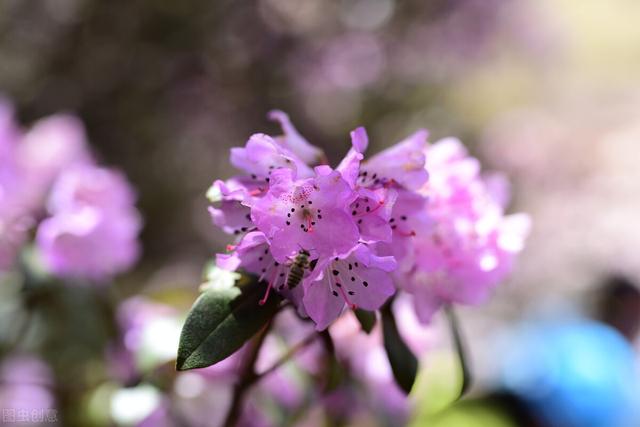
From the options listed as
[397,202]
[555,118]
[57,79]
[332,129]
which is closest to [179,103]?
[57,79]

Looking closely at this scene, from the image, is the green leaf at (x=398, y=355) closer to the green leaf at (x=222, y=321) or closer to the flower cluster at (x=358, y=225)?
the flower cluster at (x=358, y=225)

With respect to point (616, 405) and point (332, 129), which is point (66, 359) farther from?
point (616, 405)

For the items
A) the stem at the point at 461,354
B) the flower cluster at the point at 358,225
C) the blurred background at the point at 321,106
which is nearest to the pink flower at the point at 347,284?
the flower cluster at the point at 358,225

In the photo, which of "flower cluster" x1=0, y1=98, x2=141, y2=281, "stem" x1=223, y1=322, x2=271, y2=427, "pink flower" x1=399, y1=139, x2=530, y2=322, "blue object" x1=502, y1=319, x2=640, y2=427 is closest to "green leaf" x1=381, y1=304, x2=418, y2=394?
"pink flower" x1=399, y1=139, x2=530, y2=322

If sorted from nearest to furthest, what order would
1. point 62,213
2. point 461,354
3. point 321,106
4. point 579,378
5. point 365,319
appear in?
1. point 365,319
2. point 461,354
3. point 62,213
4. point 579,378
5. point 321,106

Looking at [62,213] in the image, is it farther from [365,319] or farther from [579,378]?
[579,378]

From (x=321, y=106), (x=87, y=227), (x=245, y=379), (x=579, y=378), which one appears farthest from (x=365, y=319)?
(x=321, y=106)
